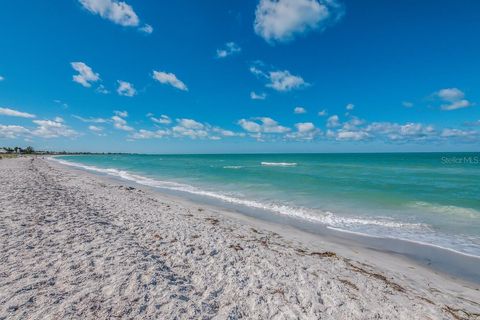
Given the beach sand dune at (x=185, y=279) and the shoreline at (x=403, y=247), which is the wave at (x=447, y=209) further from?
the beach sand dune at (x=185, y=279)

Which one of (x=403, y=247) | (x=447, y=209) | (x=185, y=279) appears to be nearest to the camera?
(x=185, y=279)

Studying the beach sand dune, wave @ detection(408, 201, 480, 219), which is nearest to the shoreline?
the beach sand dune

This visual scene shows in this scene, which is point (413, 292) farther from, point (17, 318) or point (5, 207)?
point (5, 207)

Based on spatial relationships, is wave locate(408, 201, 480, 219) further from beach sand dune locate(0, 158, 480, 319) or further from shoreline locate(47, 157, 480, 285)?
beach sand dune locate(0, 158, 480, 319)

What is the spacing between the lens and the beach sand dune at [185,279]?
159 inches

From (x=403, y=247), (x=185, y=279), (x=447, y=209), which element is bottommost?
(x=403, y=247)

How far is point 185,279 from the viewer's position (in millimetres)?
5012

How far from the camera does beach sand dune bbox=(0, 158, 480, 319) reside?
4.03 meters

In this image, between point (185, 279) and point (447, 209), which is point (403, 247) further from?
point (185, 279)

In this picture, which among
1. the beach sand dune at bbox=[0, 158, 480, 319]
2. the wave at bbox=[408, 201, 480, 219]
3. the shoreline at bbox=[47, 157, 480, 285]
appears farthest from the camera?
the wave at bbox=[408, 201, 480, 219]

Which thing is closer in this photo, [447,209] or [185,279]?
[185,279]

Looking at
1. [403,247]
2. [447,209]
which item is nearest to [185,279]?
[403,247]

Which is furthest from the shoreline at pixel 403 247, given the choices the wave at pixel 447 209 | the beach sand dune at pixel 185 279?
the wave at pixel 447 209

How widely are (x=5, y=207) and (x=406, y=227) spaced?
16.2 m
